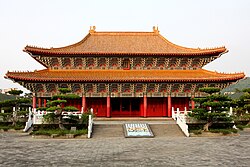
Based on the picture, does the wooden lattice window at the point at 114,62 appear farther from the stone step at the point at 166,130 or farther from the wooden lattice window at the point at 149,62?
the stone step at the point at 166,130

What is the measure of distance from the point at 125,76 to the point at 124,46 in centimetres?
550

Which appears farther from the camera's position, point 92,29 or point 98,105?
point 92,29

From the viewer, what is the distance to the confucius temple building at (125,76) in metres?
28.6

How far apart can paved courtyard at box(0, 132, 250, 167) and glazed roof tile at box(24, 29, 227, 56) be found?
569 inches

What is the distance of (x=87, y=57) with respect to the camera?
30594 millimetres

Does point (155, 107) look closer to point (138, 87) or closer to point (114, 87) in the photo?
point (138, 87)

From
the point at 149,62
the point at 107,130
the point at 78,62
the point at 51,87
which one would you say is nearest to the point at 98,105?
the point at 78,62

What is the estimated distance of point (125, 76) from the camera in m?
29.4

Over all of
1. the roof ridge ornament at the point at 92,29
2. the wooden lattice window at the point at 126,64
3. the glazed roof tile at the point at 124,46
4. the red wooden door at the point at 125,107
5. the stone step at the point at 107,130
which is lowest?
the stone step at the point at 107,130

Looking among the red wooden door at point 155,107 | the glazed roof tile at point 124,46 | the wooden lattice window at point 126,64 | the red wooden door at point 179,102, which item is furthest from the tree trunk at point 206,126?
the wooden lattice window at point 126,64

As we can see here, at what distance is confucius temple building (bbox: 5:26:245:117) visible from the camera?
93.8 ft

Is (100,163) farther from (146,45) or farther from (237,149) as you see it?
(146,45)

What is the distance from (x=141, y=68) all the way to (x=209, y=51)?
26.4 feet

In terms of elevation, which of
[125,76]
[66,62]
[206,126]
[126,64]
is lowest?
[206,126]
